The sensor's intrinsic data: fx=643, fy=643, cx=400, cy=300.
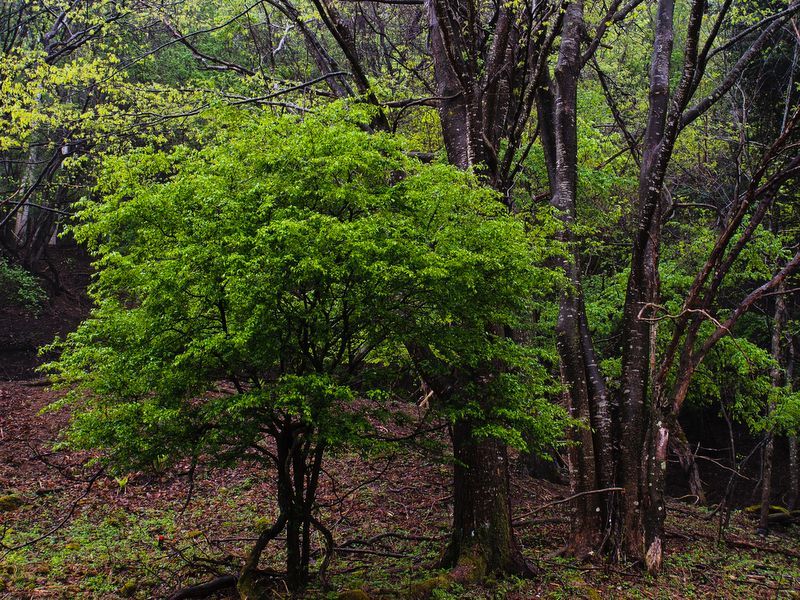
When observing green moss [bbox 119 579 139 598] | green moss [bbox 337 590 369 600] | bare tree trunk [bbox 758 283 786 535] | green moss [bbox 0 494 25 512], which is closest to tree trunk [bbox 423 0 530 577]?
green moss [bbox 337 590 369 600]


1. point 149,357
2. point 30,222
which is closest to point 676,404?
point 149,357

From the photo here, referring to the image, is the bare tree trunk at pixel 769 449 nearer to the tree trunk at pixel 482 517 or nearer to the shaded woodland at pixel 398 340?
the shaded woodland at pixel 398 340

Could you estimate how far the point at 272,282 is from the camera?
5777 millimetres

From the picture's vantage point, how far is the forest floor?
854 cm

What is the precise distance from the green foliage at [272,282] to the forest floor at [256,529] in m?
1.50

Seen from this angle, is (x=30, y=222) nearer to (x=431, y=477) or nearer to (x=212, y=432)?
(x=431, y=477)

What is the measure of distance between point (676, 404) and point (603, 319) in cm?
415

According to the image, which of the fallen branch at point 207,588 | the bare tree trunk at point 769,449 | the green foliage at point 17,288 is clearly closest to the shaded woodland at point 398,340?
the fallen branch at point 207,588

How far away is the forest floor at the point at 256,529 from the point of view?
8.54 meters

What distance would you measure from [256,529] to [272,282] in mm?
6937

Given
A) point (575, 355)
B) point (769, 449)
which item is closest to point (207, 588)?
point (575, 355)

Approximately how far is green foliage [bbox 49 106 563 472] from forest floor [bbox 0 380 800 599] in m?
1.50

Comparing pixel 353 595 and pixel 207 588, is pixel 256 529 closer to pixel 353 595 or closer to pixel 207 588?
pixel 207 588

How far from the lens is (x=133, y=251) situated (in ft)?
21.4
